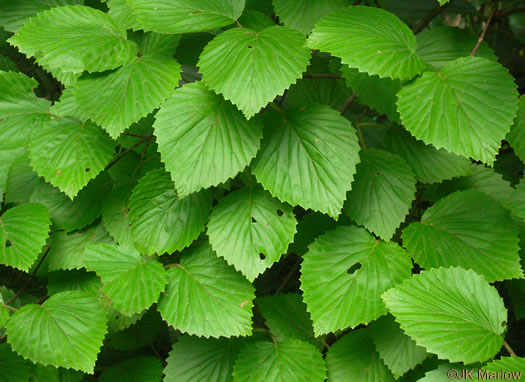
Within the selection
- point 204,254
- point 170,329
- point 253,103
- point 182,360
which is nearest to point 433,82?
point 253,103

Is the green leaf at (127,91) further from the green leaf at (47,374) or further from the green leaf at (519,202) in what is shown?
the green leaf at (519,202)

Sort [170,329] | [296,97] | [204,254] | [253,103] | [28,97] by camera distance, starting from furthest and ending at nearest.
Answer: [170,329] → [296,97] → [28,97] → [204,254] → [253,103]

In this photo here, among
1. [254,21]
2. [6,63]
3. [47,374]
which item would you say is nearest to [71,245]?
[47,374]

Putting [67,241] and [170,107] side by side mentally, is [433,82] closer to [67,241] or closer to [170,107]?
[170,107]

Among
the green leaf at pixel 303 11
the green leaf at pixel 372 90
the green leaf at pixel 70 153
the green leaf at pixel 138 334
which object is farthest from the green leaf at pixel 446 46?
the green leaf at pixel 138 334

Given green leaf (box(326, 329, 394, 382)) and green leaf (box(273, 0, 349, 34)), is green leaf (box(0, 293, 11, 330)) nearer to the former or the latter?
green leaf (box(326, 329, 394, 382))

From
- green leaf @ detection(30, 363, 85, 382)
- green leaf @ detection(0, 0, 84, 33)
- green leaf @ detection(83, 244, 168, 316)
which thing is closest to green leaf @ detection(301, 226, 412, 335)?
green leaf @ detection(83, 244, 168, 316)
